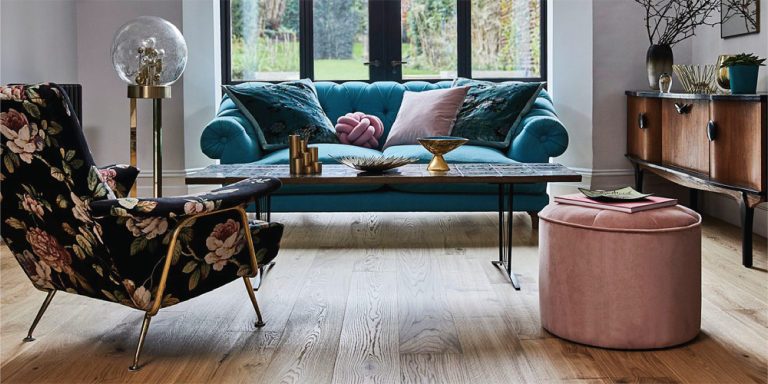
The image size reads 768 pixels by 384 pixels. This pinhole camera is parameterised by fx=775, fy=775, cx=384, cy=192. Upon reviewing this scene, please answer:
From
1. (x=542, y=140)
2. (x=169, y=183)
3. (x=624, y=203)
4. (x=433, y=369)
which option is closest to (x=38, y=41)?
(x=169, y=183)

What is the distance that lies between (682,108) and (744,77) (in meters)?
0.53

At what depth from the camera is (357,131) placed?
4836mm

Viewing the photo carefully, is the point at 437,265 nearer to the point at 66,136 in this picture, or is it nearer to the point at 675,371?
the point at 675,371

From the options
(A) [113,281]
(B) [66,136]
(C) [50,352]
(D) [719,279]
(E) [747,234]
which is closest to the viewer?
(B) [66,136]

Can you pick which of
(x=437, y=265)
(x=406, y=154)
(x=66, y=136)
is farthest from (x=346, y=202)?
(x=66, y=136)

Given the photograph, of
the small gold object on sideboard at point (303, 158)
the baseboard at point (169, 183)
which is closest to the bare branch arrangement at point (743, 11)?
the small gold object on sideboard at point (303, 158)

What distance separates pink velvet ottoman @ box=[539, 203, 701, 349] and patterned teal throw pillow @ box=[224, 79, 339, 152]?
254 cm

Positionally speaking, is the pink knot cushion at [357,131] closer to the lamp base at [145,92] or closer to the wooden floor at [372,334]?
the wooden floor at [372,334]

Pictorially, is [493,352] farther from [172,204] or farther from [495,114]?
[495,114]

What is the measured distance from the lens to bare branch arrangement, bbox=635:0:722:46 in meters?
4.71

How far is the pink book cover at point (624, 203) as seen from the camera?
240 centimetres

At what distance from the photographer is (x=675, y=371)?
7.14ft

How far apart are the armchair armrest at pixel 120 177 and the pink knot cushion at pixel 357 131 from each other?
7.22 ft

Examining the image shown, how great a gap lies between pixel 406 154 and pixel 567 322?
2068 millimetres
